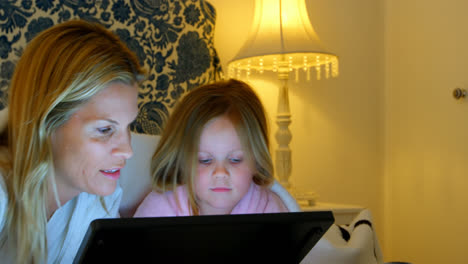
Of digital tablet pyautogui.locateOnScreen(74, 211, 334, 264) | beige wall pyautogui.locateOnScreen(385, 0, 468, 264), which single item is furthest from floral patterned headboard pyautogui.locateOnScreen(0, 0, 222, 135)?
beige wall pyautogui.locateOnScreen(385, 0, 468, 264)

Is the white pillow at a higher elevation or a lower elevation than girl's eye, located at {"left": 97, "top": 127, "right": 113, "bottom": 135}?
lower

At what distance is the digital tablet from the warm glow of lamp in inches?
43.5

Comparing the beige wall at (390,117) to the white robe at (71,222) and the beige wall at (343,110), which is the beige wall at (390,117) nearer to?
the beige wall at (343,110)

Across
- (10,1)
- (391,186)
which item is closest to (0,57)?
(10,1)

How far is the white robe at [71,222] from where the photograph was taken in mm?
959

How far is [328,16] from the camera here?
93.0 inches

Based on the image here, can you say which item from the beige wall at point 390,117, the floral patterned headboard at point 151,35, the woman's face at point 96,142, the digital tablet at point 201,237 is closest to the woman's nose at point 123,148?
the woman's face at point 96,142

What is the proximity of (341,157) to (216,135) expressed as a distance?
1.43m

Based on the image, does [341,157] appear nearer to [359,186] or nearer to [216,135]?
[359,186]

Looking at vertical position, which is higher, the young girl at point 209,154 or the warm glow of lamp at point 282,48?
the warm glow of lamp at point 282,48

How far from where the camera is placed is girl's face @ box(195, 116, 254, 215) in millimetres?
1080

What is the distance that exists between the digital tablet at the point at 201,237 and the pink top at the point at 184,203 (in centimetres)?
50

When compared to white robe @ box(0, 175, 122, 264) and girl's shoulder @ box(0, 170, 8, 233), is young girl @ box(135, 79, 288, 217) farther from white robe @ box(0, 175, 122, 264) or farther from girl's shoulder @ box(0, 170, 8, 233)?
girl's shoulder @ box(0, 170, 8, 233)

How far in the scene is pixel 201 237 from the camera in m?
0.57
